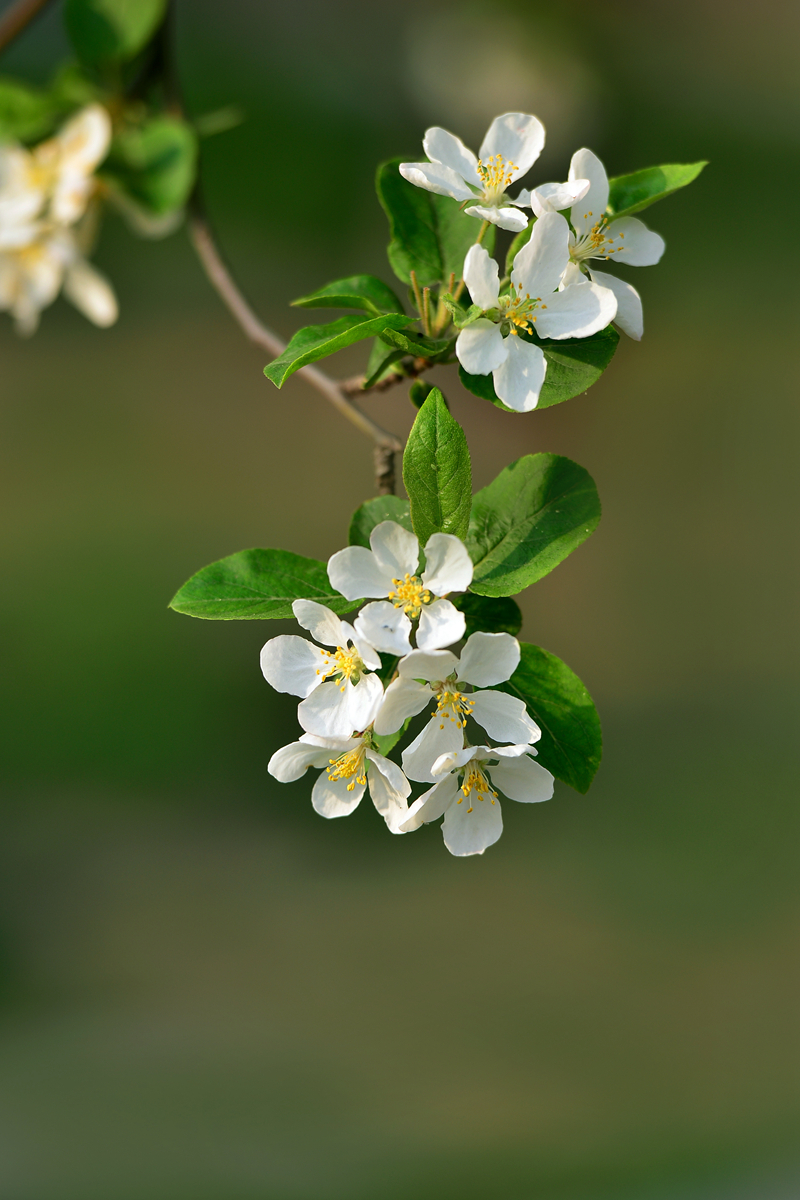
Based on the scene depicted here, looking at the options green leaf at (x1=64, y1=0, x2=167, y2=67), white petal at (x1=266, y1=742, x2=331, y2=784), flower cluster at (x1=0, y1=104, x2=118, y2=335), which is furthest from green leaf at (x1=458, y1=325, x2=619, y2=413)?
green leaf at (x1=64, y1=0, x2=167, y2=67)

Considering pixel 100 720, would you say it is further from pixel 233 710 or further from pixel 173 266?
pixel 173 266

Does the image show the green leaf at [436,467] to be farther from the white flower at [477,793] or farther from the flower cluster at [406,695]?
the white flower at [477,793]

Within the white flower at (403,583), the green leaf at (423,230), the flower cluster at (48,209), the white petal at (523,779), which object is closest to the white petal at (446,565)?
the white flower at (403,583)

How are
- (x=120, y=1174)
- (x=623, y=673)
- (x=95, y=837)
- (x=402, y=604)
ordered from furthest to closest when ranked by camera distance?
(x=623, y=673) → (x=95, y=837) → (x=120, y=1174) → (x=402, y=604)

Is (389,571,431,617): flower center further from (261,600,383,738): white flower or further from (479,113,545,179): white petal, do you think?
(479,113,545,179): white petal

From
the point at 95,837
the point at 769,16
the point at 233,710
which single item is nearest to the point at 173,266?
the point at 233,710

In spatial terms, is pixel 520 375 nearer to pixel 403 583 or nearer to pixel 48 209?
pixel 403 583

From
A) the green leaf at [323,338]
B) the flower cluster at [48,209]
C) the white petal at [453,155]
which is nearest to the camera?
the green leaf at [323,338]
